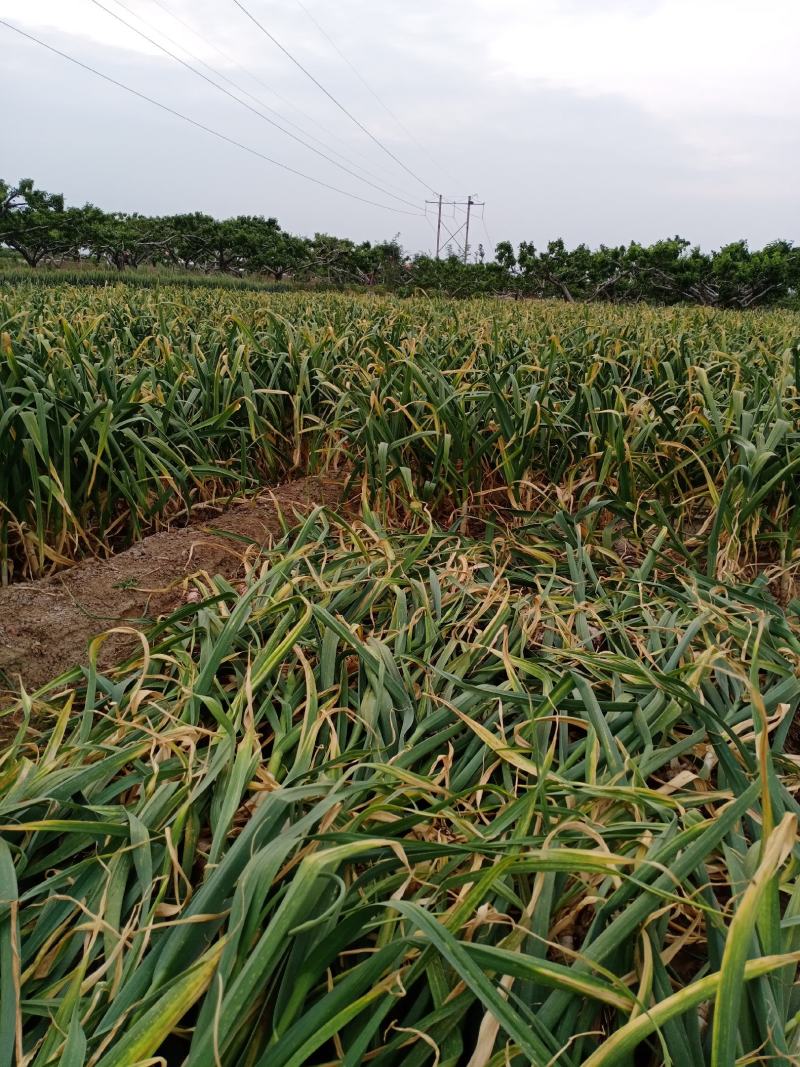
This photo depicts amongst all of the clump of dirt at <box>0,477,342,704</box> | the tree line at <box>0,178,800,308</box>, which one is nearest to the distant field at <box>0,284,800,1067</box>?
the clump of dirt at <box>0,477,342,704</box>

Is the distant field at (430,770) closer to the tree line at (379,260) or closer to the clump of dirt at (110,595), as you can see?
the clump of dirt at (110,595)

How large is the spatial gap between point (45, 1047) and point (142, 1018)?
0.11m

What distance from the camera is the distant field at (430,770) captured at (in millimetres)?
610

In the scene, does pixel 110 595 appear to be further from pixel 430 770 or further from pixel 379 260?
pixel 379 260

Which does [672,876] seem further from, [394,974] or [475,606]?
[475,606]

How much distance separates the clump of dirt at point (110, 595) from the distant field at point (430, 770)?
0.11m

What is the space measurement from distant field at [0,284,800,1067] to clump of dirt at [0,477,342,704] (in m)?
0.11

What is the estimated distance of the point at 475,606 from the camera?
1.49m

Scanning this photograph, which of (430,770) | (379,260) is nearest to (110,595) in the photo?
(430,770)

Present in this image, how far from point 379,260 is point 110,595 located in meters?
31.3

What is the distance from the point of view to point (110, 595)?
1.67 metres

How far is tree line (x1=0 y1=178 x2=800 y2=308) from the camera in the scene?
2338 centimetres

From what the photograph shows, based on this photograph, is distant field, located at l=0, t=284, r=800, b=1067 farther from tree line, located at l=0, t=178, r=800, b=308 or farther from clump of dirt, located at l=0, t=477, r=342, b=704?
tree line, located at l=0, t=178, r=800, b=308

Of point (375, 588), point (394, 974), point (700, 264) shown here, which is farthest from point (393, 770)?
point (700, 264)
